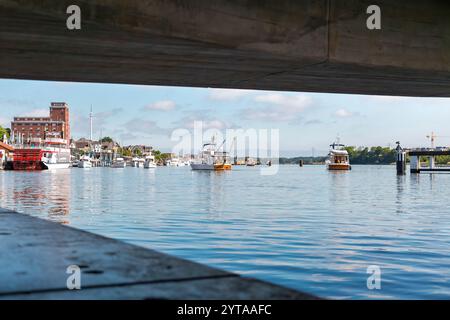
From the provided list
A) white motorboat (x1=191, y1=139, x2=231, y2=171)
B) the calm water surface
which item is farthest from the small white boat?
the calm water surface

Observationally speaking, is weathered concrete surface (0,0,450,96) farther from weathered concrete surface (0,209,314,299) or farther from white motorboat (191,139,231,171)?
white motorboat (191,139,231,171)

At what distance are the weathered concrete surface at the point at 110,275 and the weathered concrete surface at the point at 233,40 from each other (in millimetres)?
4391

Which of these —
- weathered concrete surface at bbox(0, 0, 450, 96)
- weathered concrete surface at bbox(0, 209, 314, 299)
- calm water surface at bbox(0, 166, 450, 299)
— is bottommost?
calm water surface at bbox(0, 166, 450, 299)

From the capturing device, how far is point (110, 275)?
17.0 feet

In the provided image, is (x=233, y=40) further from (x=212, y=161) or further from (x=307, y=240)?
(x=212, y=161)

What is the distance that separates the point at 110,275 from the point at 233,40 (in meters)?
6.53

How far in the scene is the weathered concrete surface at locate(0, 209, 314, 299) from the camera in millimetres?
4500

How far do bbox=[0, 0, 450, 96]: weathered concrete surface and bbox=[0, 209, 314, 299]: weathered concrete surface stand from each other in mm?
4391

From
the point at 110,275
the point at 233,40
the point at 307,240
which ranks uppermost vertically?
the point at 233,40

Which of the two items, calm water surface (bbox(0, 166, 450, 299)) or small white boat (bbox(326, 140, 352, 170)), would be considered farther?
small white boat (bbox(326, 140, 352, 170))

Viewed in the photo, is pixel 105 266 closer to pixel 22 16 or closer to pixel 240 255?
pixel 22 16

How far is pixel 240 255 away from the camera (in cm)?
1653

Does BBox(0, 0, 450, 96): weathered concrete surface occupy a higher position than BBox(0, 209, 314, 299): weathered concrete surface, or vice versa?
BBox(0, 0, 450, 96): weathered concrete surface

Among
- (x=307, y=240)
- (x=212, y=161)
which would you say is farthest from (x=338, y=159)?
(x=307, y=240)
